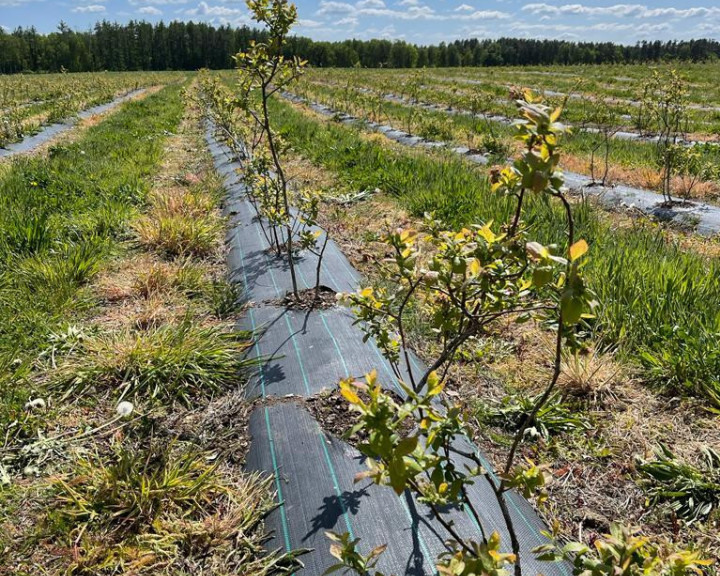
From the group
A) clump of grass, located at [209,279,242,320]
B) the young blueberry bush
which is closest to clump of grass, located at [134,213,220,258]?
clump of grass, located at [209,279,242,320]

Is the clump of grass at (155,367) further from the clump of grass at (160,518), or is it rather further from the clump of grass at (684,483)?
the clump of grass at (684,483)

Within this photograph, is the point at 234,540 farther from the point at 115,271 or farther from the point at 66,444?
the point at 115,271

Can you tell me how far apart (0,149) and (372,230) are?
29.5 ft

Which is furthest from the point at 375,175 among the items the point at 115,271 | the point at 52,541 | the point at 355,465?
the point at 52,541

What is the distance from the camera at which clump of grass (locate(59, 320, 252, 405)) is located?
289 centimetres

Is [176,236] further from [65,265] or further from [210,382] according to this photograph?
[210,382]

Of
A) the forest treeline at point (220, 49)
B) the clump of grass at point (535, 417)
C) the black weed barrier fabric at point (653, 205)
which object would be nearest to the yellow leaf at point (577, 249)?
the clump of grass at point (535, 417)

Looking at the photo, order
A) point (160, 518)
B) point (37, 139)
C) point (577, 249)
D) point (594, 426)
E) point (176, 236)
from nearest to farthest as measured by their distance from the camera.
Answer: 1. point (577, 249)
2. point (160, 518)
3. point (594, 426)
4. point (176, 236)
5. point (37, 139)

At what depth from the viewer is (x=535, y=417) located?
8.82 ft

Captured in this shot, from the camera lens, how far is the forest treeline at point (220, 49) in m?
69.0

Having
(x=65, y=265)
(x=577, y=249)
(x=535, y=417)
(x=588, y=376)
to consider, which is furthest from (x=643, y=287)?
(x=65, y=265)

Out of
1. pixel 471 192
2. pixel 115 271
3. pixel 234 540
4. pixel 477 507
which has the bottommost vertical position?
pixel 234 540

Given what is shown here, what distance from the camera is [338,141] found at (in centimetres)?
998

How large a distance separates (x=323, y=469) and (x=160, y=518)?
714mm
